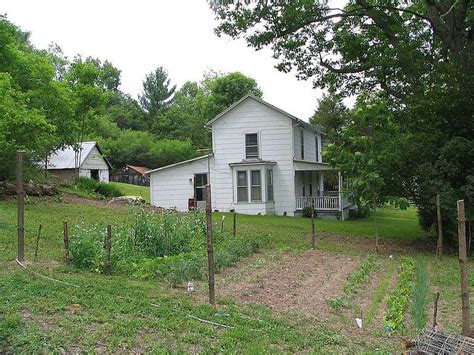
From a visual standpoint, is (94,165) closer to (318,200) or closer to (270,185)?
(270,185)

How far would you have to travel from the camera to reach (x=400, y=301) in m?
7.18

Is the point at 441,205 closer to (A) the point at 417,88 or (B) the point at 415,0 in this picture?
(A) the point at 417,88

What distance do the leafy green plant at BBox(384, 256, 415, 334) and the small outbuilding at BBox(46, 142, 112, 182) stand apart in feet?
84.3

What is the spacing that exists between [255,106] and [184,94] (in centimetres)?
4559

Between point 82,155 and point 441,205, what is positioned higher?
point 82,155

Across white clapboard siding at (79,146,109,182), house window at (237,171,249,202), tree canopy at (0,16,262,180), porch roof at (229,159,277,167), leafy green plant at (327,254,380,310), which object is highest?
tree canopy at (0,16,262,180)

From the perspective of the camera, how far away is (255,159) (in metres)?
26.9

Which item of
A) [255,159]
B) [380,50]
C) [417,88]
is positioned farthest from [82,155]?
[417,88]

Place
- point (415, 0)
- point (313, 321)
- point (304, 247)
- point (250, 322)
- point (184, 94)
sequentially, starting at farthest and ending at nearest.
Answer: point (184, 94)
point (415, 0)
point (304, 247)
point (313, 321)
point (250, 322)

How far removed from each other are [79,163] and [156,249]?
2596cm

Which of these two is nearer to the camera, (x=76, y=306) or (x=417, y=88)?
(x=76, y=306)

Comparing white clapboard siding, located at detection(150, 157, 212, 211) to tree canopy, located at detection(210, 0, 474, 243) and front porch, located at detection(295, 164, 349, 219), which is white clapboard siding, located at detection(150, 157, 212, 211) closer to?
front porch, located at detection(295, 164, 349, 219)

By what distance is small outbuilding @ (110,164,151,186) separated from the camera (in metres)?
46.9

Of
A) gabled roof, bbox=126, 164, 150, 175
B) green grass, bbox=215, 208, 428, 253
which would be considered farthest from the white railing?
gabled roof, bbox=126, 164, 150, 175
